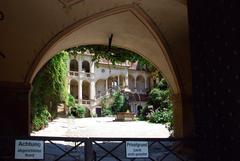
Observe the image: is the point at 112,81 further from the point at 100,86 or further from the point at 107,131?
the point at 107,131

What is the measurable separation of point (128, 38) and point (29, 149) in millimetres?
6735

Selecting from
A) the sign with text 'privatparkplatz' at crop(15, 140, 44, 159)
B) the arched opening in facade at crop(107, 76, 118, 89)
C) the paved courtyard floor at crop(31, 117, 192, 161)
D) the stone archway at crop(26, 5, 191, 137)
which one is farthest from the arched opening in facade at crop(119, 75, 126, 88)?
the sign with text 'privatparkplatz' at crop(15, 140, 44, 159)

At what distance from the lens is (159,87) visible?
32.2 metres

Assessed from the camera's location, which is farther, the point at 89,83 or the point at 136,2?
the point at 89,83

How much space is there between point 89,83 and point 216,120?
1847 inches

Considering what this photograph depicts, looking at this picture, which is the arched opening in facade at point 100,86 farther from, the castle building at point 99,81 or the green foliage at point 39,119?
the green foliage at point 39,119

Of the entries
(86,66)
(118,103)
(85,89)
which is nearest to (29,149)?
(118,103)

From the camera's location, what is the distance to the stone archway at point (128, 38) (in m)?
8.59

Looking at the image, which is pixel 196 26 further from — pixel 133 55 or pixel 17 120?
pixel 133 55

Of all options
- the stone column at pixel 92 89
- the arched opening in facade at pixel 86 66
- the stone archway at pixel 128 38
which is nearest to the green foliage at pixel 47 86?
the stone archway at pixel 128 38

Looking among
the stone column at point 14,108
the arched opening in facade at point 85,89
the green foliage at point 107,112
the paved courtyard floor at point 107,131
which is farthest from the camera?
the arched opening in facade at point 85,89

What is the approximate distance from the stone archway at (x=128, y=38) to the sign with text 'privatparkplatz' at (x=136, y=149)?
→ 16.0 feet

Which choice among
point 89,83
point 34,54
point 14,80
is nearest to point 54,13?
point 34,54

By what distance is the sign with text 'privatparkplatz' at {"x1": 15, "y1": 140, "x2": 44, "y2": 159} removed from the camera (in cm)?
374
